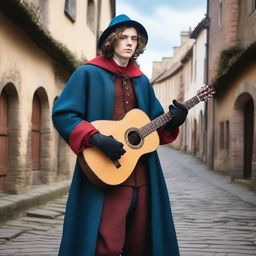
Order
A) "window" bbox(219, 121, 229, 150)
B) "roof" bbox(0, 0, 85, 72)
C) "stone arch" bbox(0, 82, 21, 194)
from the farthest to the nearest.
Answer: "window" bbox(219, 121, 229, 150)
"stone arch" bbox(0, 82, 21, 194)
"roof" bbox(0, 0, 85, 72)

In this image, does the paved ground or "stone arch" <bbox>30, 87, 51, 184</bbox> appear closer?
the paved ground

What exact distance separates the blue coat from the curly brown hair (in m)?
0.13

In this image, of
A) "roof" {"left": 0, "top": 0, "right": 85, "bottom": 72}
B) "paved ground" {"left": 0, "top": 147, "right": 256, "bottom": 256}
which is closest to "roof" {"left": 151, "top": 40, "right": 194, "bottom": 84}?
"roof" {"left": 0, "top": 0, "right": 85, "bottom": 72}

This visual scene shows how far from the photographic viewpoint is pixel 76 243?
305 cm

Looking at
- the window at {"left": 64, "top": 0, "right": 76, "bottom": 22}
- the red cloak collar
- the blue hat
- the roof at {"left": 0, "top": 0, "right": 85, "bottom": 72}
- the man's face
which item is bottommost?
the red cloak collar

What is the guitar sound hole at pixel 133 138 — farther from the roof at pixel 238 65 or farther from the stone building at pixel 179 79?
the stone building at pixel 179 79

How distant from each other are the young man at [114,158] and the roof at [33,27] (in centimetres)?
425

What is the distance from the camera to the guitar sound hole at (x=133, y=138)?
3.20 metres

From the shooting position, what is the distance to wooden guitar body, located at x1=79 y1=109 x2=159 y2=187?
9.81ft

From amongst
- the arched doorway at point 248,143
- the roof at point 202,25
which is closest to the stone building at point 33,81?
the arched doorway at point 248,143

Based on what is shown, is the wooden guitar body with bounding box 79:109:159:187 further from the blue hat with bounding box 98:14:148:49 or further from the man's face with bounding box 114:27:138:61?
the blue hat with bounding box 98:14:148:49

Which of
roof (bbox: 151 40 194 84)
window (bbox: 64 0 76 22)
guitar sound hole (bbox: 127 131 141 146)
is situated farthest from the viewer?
roof (bbox: 151 40 194 84)

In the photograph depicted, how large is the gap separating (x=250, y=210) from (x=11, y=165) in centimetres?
384

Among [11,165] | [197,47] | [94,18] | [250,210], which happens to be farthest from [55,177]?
[197,47]
